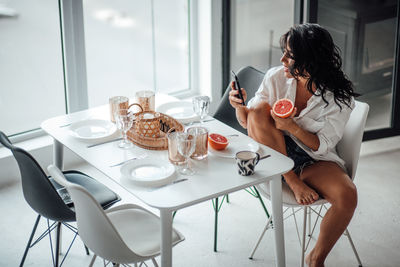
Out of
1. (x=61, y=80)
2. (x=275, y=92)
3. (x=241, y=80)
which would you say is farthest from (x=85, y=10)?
(x=275, y=92)

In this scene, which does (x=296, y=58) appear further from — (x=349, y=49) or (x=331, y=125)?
(x=349, y=49)

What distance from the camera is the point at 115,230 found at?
198 centimetres

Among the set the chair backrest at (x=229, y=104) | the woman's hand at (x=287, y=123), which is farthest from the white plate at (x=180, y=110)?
the woman's hand at (x=287, y=123)

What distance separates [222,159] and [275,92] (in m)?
0.56

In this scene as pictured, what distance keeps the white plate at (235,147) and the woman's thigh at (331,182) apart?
31 centimetres

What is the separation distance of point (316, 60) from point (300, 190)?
58 cm

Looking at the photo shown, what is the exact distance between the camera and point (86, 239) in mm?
2090

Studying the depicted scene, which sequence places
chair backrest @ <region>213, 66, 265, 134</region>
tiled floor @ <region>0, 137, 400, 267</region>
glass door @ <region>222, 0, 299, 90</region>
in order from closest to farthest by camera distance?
tiled floor @ <region>0, 137, 400, 267</region>
chair backrest @ <region>213, 66, 265, 134</region>
glass door @ <region>222, 0, 299, 90</region>

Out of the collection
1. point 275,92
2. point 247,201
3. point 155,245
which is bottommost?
point 247,201

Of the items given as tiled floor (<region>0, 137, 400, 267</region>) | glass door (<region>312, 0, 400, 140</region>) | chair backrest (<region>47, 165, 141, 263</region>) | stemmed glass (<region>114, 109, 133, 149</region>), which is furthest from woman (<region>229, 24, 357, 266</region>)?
glass door (<region>312, 0, 400, 140</region>)

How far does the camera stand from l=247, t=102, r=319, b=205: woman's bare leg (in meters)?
2.54

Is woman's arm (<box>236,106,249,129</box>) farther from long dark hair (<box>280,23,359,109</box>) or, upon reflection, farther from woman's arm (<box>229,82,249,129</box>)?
long dark hair (<box>280,23,359,109</box>)

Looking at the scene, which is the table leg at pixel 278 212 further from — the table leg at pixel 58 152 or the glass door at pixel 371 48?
Result: the glass door at pixel 371 48

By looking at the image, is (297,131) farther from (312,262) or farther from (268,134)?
(312,262)
